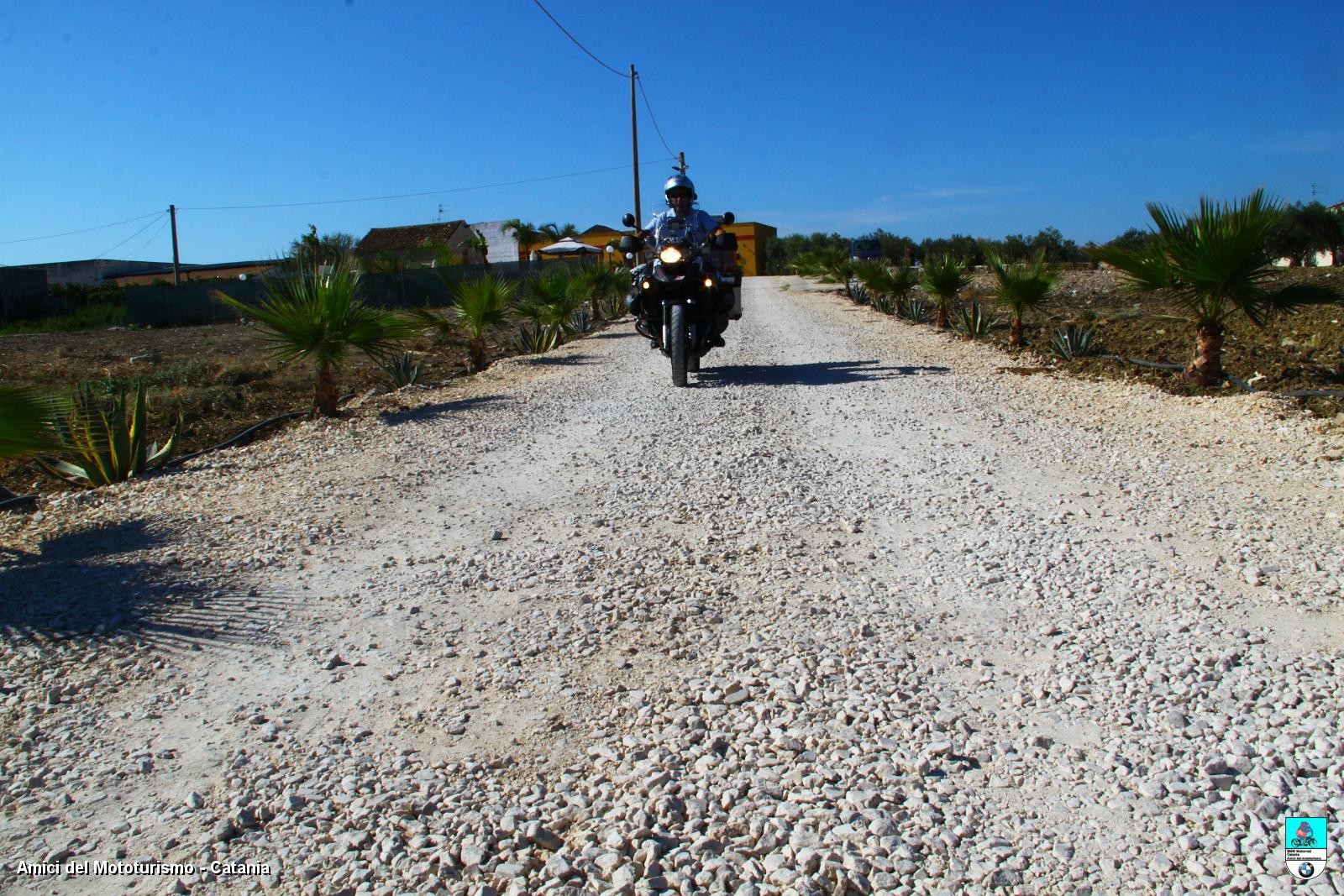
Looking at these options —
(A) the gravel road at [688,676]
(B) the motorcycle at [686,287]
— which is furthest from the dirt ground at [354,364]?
(B) the motorcycle at [686,287]

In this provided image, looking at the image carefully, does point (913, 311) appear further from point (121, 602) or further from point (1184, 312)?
point (121, 602)

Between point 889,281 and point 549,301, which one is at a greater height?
point 889,281

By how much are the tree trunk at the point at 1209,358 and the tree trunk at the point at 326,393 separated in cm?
831

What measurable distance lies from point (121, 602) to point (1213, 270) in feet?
28.9

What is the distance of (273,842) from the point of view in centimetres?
243

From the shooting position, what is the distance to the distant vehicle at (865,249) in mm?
49906

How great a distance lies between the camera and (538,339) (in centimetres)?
1616

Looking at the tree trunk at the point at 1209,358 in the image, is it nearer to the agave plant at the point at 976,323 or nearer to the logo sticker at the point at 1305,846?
the agave plant at the point at 976,323

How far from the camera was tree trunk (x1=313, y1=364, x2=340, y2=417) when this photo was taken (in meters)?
8.91

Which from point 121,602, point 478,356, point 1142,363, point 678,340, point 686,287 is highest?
point 686,287

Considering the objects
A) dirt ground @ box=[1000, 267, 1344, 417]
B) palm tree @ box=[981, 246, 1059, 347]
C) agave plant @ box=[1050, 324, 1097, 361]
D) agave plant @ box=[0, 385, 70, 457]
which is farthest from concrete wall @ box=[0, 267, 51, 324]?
agave plant @ box=[1050, 324, 1097, 361]

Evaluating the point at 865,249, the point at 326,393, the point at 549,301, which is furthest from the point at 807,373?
the point at 865,249

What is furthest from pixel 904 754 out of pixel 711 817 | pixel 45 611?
pixel 45 611

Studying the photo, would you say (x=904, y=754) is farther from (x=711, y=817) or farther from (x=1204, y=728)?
(x=1204, y=728)
